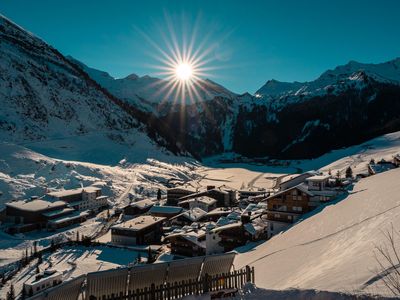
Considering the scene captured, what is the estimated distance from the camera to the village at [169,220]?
3091 centimetres

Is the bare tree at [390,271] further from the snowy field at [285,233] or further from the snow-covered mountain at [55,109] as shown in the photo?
the snow-covered mountain at [55,109]

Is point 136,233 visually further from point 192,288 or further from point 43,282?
point 192,288

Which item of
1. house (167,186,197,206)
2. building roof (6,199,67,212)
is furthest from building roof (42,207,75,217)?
house (167,186,197,206)

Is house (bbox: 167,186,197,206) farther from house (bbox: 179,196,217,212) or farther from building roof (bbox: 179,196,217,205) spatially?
house (bbox: 179,196,217,212)

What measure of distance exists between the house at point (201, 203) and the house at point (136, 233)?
45.3 feet

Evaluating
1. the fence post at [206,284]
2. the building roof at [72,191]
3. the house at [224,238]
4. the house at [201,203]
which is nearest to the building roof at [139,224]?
the house at [224,238]

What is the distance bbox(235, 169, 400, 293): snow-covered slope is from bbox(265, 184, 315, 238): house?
5.94 m

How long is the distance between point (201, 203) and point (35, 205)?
26.4 m

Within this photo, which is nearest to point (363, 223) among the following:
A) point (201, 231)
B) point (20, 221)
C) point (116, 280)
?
point (116, 280)

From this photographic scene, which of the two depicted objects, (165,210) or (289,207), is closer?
(289,207)

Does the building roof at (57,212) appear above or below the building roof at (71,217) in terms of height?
above

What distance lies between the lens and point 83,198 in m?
54.8

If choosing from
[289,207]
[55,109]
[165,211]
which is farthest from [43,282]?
[55,109]

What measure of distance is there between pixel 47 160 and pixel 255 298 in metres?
67.5
